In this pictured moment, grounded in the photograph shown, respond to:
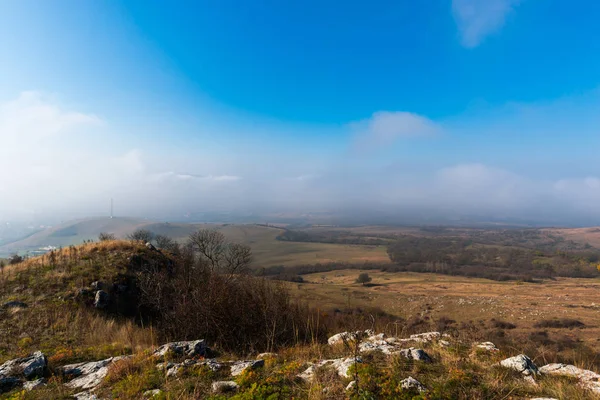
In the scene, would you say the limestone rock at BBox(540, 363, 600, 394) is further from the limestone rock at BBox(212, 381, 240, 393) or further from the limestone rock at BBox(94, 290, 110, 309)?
the limestone rock at BBox(94, 290, 110, 309)

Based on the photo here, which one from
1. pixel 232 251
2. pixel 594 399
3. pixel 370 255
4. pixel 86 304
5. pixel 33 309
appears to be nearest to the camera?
pixel 594 399

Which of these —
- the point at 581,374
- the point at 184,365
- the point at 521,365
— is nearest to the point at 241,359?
the point at 184,365

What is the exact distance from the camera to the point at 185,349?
6.03 meters

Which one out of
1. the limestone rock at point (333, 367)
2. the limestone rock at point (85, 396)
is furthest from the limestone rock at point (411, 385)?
the limestone rock at point (85, 396)

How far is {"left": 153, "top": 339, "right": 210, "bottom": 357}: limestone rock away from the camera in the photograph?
5.88 meters

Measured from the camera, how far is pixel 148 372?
16.2 ft

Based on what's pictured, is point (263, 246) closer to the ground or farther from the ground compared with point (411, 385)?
closer to the ground

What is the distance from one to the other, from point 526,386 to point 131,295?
651 inches

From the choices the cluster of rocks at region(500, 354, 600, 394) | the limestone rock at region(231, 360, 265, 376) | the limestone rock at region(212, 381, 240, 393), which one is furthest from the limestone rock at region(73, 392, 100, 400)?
the cluster of rocks at region(500, 354, 600, 394)

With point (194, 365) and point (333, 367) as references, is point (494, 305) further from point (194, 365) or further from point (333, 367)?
point (194, 365)

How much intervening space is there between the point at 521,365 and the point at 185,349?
280 inches

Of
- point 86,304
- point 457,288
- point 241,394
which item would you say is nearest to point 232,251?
point 86,304

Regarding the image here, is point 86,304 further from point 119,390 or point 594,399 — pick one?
point 594,399

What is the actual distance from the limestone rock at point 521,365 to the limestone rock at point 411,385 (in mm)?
2309
